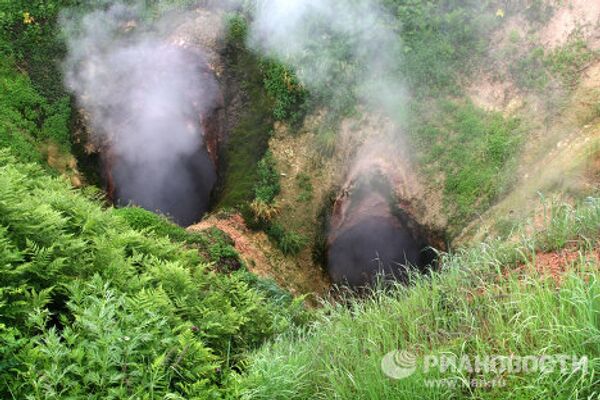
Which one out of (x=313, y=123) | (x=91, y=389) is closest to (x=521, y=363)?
(x=91, y=389)

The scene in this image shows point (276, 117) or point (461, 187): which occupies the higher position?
point (276, 117)

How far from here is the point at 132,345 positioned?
3.63m

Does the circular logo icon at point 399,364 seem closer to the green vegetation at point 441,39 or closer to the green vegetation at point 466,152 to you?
the green vegetation at point 466,152

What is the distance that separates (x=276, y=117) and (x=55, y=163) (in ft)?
22.3

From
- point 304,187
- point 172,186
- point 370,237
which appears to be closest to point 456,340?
point 370,237

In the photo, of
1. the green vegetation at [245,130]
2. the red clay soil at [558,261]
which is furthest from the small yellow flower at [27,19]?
the red clay soil at [558,261]

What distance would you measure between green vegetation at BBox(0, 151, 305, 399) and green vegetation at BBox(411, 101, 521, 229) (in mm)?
8869

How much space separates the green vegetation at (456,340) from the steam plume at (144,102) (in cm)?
1165

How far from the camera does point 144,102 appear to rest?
1727 cm

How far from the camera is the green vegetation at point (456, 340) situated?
12.2ft

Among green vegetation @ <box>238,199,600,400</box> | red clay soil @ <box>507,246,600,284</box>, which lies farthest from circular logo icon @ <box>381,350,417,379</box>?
red clay soil @ <box>507,246,600,284</box>

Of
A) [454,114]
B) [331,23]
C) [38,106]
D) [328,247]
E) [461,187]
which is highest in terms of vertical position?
[331,23]

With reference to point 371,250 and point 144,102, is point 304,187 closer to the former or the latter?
point 371,250

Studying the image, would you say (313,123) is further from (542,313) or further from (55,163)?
(542,313)
